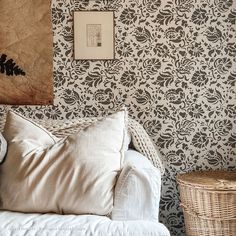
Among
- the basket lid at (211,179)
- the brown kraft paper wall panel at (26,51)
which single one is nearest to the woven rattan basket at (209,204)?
the basket lid at (211,179)

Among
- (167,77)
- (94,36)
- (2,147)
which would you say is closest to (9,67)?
(94,36)

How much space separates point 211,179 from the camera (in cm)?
260

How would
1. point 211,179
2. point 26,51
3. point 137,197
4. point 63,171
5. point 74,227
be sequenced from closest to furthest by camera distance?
point 74,227, point 137,197, point 63,171, point 211,179, point 26,51

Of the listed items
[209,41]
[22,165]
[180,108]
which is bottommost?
[22,165]

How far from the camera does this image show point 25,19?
116 inches

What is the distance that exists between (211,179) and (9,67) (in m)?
1.51

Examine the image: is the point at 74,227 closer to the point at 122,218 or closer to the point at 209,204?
the point at 122,218

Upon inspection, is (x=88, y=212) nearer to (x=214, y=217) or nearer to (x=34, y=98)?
(x=214, y=217)

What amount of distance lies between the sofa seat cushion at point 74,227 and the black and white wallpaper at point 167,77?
1146mm

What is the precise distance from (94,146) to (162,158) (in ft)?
3.13

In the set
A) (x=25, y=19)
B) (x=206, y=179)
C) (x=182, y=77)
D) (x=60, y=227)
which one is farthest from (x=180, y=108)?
(x=60, y=227)

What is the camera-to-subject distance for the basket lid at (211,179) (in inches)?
95.7

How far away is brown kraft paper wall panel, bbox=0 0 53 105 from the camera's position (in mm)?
2945

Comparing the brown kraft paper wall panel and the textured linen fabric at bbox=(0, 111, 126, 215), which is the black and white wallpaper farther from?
the textured linen fabric at bbox=(0, 111, 126, 215)
